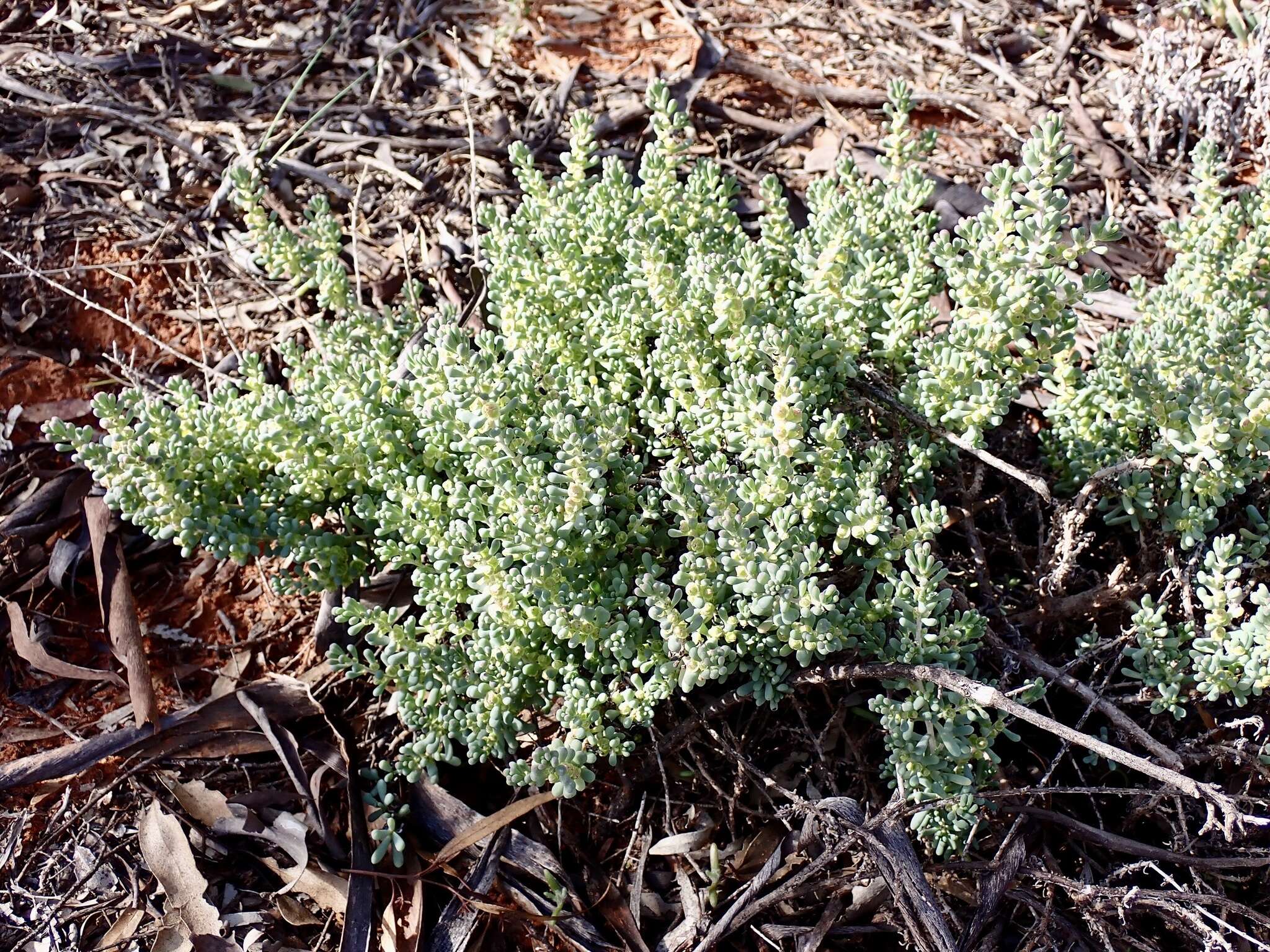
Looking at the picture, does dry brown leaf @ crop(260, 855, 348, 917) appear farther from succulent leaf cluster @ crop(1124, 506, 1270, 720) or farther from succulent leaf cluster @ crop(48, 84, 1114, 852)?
succulent leaf cluster @ crop(1124, 506, 1270, 720)

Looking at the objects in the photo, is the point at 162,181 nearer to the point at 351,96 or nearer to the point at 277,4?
the point at 351,96

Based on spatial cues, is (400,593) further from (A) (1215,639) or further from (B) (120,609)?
(A) (1215,639)

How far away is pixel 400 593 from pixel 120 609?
0.80 meters

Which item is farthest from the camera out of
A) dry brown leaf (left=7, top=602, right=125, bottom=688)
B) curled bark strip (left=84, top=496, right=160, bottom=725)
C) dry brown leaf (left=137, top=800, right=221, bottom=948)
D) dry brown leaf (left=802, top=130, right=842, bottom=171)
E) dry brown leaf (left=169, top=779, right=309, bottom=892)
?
dry brown leaf (left=802, top=130, right=842, bottom=171)

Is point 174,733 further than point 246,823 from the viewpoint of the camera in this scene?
Yes

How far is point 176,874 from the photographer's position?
8.51ft

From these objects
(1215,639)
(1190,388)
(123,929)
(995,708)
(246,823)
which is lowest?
(123,929)

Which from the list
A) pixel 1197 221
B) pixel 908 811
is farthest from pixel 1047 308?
pixel 908 811

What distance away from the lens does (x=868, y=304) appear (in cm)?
254

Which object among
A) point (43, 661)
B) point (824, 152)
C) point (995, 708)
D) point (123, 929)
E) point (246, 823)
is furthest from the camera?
point (824, 152)

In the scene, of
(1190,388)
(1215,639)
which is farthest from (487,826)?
(1190,388)

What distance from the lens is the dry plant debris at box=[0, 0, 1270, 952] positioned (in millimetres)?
2377

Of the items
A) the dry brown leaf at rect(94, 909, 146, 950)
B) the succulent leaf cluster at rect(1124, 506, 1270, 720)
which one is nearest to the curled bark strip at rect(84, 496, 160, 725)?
the dry brown leaf at rect(94, 909, 146, 950)

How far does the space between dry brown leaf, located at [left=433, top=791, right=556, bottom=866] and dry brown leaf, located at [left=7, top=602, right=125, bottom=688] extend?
110cm
